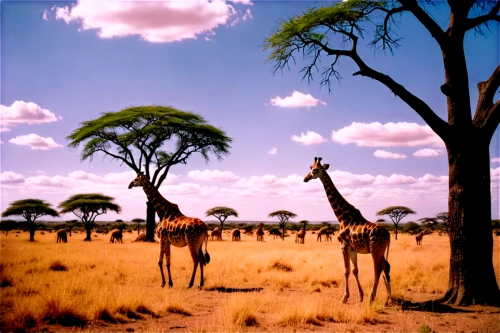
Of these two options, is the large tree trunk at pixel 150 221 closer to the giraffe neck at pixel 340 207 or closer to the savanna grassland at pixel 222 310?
the savanna grassland at pixel 222 310

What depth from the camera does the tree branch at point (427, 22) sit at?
28.7 feet

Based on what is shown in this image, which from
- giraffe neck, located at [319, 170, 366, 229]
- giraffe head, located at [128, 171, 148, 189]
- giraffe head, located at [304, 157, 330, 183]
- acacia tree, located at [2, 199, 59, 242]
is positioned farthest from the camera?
acacia tree, located at [2, 199, 59, 242]

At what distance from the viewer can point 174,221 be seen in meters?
10.4

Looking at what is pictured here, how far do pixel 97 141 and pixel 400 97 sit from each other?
23.6 m

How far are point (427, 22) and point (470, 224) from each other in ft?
14.8

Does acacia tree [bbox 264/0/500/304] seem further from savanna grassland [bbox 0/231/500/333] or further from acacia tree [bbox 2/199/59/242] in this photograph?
acacia tree [bbox 2/199/59/242]

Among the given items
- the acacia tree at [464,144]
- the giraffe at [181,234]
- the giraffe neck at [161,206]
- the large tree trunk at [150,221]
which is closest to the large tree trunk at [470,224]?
the acacia tree at [464,144]

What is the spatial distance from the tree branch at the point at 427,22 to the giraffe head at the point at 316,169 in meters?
Result: 3.78

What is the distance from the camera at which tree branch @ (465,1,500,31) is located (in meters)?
8.90

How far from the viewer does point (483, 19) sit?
9016 millimetres

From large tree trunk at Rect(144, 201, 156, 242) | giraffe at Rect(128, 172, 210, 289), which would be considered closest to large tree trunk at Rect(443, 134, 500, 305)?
giraffe at Rect(128, 172, 210, 289)

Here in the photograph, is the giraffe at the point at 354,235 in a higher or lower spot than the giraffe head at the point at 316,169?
lower

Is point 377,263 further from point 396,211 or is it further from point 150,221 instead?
point 396,211

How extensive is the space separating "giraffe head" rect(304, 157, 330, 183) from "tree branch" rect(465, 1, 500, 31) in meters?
4.50
